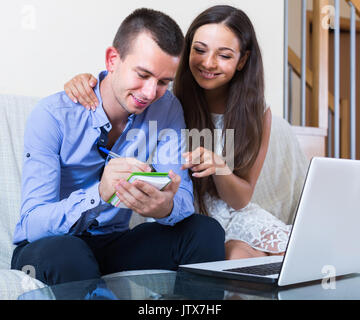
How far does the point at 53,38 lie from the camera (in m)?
1.79

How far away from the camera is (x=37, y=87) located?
1767 mm

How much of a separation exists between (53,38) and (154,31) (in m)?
0.74

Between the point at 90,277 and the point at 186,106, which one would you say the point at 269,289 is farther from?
the point at 186,106

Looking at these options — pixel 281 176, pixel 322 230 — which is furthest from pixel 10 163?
pixel 281 176

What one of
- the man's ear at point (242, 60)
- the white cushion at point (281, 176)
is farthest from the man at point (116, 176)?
the white cushion at point (281, 176)

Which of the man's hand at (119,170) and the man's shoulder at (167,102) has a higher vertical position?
the man's shoulder at (167,102)

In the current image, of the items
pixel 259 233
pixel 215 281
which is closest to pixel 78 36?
pixel 259 233

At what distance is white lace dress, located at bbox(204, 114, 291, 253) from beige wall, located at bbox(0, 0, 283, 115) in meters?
0.61

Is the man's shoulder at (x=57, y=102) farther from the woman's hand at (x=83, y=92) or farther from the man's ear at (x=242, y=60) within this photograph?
the man's ear at (x=242, y=60)

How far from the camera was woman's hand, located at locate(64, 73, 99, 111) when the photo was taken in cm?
123

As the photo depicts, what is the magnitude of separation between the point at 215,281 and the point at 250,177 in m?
0.77

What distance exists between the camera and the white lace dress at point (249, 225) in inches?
57.5

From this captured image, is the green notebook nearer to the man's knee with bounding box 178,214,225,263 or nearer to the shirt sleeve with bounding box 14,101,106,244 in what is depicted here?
the shirt sleeve with bounding box 14,101,106,244

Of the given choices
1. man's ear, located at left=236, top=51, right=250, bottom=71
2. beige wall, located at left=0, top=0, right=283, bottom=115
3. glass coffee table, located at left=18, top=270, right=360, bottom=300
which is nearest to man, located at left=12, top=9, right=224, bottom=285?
glass coffee table, located at left=18, top=270, right=360, bottom=300
